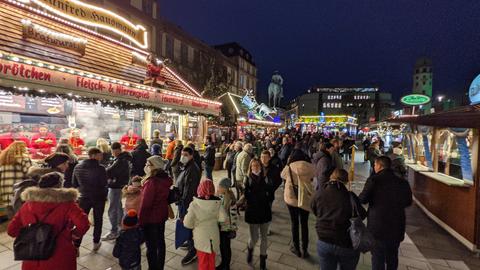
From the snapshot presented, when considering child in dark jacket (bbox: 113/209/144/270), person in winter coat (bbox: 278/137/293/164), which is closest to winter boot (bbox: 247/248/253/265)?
child in dark jacket (bbox: 113/209/144/270)

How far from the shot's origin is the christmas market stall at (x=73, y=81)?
6.04m

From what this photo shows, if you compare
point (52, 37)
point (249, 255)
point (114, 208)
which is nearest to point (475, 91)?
point (249, 255)

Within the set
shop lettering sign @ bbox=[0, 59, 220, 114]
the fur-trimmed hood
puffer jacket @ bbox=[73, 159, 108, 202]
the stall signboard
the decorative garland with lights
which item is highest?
the stall signboard

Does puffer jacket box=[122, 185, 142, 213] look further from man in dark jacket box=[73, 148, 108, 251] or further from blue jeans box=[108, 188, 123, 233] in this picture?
blue jeans box=[108, 188, 123, 233]

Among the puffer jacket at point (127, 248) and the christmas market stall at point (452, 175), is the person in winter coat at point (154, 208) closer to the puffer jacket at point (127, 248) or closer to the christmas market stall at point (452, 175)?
the puffer jacket at point (127, 248)

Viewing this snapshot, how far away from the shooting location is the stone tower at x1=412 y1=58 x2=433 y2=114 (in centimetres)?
4588

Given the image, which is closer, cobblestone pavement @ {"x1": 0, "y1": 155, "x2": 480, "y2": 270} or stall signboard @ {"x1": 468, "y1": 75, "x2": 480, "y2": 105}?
cobblestone pavement @ {"x1": 0, "y1": 155, "x2": 480, "y2": 270}

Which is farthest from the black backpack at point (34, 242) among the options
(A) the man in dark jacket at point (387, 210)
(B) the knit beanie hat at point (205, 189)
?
(A) the man in dark jacket at point (387, 210)

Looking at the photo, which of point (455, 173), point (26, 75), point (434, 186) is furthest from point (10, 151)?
point (455, 173)

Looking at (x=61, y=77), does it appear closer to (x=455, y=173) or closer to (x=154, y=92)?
(x=154, y=92)

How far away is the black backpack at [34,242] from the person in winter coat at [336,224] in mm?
2748

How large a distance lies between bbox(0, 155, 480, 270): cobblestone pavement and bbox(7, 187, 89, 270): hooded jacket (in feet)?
5.47

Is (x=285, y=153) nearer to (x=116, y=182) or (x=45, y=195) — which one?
(x=116, y=182)

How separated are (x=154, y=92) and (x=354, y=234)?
8.28 m
